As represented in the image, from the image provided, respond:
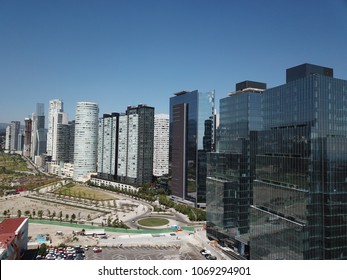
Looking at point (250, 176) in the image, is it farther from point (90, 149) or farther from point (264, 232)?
point (90, 149)

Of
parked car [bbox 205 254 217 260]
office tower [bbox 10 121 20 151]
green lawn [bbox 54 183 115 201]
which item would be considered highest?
office tower [bbox 10 121 20 151]

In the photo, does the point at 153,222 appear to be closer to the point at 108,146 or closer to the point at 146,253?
the point at 146,253

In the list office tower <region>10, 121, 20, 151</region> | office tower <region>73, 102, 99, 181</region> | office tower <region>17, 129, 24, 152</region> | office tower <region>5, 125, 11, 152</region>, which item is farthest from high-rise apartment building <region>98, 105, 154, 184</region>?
office tower <region>5, 125, 11, 152</region>

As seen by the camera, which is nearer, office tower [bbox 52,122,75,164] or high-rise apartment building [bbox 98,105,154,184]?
high-rise apartment building [bbox 98,105,154,184]

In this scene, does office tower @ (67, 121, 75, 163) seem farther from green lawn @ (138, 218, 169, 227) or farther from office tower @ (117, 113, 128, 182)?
green lawn @ (138, 218, 169, 227)

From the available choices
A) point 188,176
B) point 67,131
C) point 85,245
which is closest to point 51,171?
point 67,131

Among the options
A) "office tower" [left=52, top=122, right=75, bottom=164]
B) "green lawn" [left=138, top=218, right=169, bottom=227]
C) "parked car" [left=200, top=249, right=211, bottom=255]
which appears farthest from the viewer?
"office tower" [left=52, top=122, right=75, bottom=164]

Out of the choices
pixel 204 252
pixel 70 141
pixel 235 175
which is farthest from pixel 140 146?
pixel 204 252

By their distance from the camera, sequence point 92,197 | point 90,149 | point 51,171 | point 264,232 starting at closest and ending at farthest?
point 264,232 → point 92,197 → point 90,149 → point 51,171
